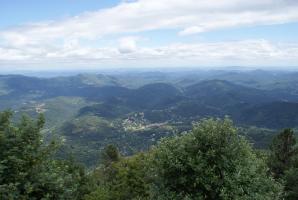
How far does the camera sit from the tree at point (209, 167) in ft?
84.8

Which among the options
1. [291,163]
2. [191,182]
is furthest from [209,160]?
[291,163]

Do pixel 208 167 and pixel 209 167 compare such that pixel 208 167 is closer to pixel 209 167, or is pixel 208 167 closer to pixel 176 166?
pixel 209 167

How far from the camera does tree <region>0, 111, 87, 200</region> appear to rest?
18.7 meters

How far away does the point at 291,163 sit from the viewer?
63.5 meters

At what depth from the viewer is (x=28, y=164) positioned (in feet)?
65.0

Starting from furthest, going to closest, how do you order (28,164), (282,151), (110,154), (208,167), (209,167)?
(110,154) < (282,151) < (208,167) < (209,167) < (28,164)

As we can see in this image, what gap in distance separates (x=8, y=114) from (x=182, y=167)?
12.2 m

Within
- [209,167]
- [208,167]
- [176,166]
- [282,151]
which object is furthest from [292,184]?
[176,166]

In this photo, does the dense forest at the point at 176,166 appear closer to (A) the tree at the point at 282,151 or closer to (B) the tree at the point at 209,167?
(B) the tree at the point at 209,167

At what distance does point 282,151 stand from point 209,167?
44054 millimetres

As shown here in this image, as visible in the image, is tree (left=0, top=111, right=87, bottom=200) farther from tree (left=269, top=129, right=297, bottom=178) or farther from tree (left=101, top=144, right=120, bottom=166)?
tree (left=101, top=144, right=120, bottom=166)

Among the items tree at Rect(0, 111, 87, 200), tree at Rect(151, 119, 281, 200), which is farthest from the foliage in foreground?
tree at Rect(0, 111, 87, 200)

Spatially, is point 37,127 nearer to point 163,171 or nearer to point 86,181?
point 163,171

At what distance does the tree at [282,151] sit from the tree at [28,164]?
5058cm
